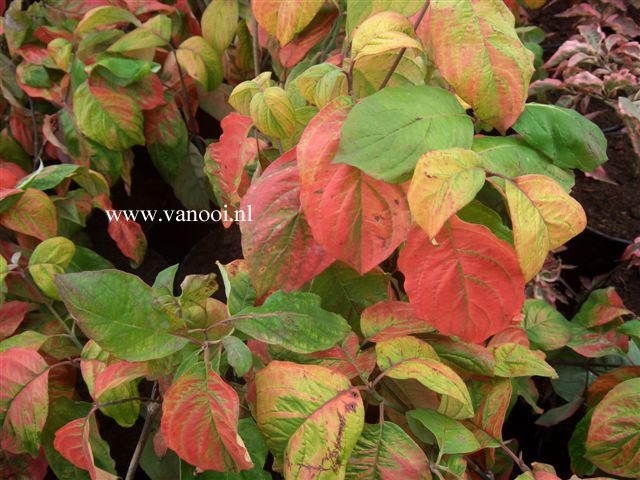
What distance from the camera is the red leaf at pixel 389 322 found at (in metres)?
0.62

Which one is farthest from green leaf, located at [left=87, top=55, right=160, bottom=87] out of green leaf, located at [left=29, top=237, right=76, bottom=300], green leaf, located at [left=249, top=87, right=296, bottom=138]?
green leaf, located at [left=249, top=87, right=296, bottom=138]

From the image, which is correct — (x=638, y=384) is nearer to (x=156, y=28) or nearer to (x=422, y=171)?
(x=422, y=171)

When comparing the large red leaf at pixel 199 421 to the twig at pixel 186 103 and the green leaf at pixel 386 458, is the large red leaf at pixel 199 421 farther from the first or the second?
the twig at pixel 186 103

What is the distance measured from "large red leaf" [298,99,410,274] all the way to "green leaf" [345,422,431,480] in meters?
0.14

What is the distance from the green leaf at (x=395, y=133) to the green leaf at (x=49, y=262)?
49cm

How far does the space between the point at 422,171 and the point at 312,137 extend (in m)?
0.11

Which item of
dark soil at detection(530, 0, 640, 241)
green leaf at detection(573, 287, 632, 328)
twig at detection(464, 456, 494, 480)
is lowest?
dark soil at detection(530, 0, 640, 241)

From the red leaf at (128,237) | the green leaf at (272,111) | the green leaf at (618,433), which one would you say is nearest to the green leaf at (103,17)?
the red leaf at (128,237)

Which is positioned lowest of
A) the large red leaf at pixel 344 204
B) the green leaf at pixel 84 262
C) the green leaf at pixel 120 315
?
the green leaf at pixel 84 262

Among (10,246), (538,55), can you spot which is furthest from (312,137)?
(538,55)

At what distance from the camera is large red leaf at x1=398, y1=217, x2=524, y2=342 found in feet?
1.66

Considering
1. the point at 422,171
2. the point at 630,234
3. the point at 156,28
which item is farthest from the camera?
the point at 630,234

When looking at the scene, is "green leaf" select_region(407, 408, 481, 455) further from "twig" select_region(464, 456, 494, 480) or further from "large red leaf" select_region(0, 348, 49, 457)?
"large red leaf" select_region(0, 348, 49, 457)

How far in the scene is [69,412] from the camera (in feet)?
2.65
